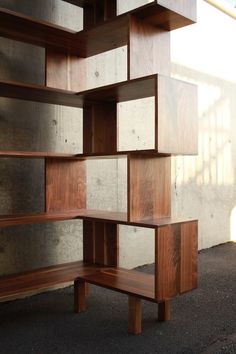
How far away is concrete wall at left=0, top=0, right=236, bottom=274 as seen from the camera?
279 centimetres

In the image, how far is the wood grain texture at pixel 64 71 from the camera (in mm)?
2664

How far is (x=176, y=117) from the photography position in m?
2.13

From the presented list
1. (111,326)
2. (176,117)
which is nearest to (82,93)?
(176,117)

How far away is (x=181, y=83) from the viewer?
A: 215cm

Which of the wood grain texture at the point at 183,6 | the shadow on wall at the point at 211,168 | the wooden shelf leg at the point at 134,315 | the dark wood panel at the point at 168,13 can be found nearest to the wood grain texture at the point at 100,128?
the dark wood panel at the point at 168,13

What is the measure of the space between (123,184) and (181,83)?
1.58 meters

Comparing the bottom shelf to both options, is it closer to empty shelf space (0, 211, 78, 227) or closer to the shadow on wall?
empty shelf space (0, 211, 78, 227)

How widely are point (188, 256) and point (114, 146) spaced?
102 centimetres

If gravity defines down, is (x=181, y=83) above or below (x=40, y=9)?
below

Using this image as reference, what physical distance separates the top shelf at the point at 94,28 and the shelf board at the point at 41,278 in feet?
4.97

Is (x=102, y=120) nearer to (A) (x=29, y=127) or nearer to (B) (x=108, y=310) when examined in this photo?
(A) (x=29, y=127)

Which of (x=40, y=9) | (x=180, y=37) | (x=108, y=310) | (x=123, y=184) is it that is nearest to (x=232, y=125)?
(x=180, y=37)

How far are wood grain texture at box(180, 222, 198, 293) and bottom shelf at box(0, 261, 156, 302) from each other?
194mm

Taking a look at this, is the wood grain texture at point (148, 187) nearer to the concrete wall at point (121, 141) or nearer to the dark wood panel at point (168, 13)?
the dark wood panel at point (168, 13)
